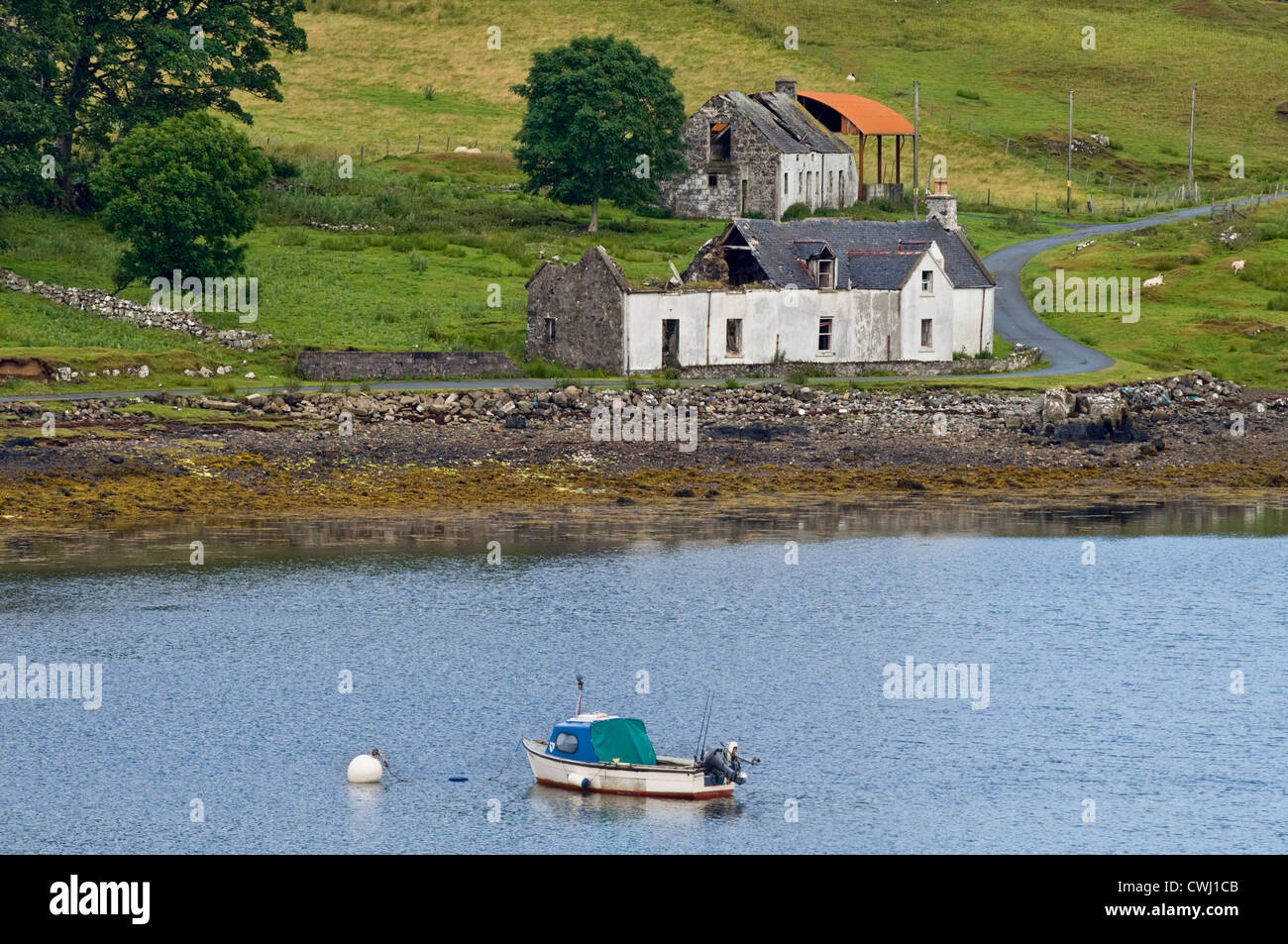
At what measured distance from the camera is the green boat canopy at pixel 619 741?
3212 centimetres

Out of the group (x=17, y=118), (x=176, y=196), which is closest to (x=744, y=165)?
(x=176, y=196)

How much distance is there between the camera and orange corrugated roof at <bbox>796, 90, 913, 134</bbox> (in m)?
108

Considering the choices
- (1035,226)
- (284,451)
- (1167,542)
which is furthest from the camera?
(1035,226)

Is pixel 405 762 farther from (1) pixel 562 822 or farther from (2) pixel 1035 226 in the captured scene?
(2) pixel 1035 226

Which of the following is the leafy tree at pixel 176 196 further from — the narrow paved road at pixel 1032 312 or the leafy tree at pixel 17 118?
the narrow paved road at pixel 1032 312

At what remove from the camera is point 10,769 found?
3253 centimetres

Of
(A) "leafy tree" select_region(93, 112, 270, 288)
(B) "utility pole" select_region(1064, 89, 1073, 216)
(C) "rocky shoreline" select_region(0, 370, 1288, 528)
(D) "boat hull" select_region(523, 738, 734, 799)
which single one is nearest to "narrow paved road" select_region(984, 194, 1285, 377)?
(C) "rocky shoreline" select_region(0, 370, 1288, 528)

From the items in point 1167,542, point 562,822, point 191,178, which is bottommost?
point 562,822

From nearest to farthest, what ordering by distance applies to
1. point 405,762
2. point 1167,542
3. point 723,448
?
point 405,762, point 1167,542, point 723,448

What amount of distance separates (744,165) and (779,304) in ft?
103

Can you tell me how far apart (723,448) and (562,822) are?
2895 centimetres

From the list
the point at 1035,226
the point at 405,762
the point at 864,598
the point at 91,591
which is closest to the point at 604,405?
the point at 864,598

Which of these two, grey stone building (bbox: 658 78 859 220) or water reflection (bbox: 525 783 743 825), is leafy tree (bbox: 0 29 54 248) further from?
water reflection (bbox: 525 783 743 825)

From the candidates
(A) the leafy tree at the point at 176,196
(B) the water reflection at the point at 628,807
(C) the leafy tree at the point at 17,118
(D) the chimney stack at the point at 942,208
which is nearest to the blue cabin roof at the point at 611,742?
(B) the water reflection at the point at 628,807
